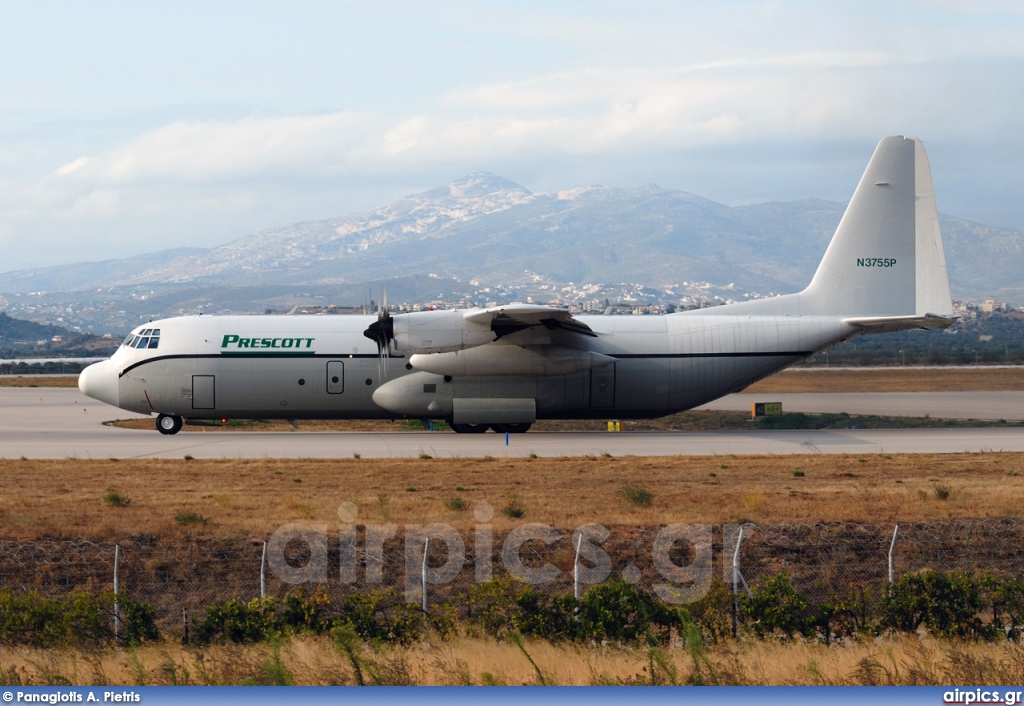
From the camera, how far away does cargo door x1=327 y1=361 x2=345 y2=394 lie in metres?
34.3

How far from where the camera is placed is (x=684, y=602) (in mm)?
14836

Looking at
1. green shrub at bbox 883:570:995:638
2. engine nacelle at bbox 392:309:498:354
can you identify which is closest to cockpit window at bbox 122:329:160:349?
engine nacelle at bbox 392:309:498:354

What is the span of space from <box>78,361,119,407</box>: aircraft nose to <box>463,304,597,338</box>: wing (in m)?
12.8

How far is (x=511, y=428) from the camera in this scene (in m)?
37.0

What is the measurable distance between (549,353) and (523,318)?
2190mm

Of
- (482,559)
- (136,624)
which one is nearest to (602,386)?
(482,559)

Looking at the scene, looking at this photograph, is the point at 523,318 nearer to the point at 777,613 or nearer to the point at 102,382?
the point at 102,382

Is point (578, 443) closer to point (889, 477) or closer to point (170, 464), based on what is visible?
point (889, 477)

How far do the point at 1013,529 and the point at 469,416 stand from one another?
1889cm

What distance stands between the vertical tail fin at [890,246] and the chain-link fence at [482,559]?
17718 mm

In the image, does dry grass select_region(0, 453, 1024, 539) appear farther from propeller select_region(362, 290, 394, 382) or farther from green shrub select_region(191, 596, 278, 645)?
propeller select_region(362, 290, 394, 382)

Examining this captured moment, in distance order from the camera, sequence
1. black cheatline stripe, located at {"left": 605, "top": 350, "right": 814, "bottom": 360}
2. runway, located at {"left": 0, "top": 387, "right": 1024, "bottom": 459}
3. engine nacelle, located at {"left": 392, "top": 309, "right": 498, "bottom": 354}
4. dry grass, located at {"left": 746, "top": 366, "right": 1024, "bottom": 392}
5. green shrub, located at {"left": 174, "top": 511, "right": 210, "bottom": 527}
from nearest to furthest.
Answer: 1. green shrub, located at {"left": 174, "top": 511, "right": 210, "bottom": 527}
2. runway, located at {"left": 0, "top": 387, "right": 1024, "bottom": 459}
3. engine nacelle, located at {"left": 392, "top": 309, "right": 498, "bottom": 354}
4. black cheatline stripe, located at {"left": 605, "top": 350, "right": 814, "bottom": 360}
5. dry grass, located at {"left": 746, "top": 366, "right": 1024, "bottom": 392}

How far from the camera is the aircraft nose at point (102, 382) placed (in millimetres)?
35031

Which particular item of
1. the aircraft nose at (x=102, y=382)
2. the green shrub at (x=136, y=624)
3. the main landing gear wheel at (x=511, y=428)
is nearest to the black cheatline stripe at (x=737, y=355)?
the main landing gear wheel at (x=511, y=428)
